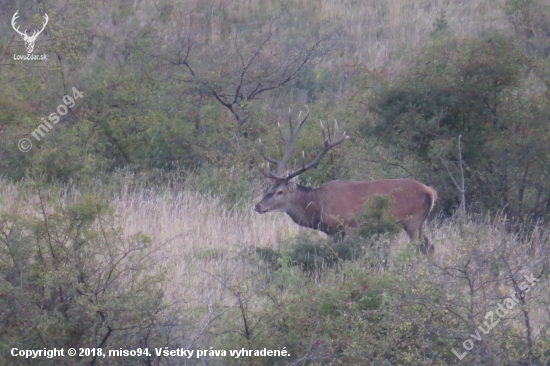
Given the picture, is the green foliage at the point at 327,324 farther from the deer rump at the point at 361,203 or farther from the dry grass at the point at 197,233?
the deer rump at the point at 361,203

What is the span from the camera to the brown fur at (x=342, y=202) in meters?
10.0

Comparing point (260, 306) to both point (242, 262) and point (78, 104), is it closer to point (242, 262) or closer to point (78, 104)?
point (242, 262)

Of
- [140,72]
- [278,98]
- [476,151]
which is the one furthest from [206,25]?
[476,151]

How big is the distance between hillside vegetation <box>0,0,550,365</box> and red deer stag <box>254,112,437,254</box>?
1.21ft

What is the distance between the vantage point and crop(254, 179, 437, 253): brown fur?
10047mm

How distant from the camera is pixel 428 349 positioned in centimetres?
598

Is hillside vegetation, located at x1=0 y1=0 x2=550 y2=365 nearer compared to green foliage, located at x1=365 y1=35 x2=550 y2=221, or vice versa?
hillside vegetation, located at x1=0 y1=0 x2=550 y2=365

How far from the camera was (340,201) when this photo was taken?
10.2 meters

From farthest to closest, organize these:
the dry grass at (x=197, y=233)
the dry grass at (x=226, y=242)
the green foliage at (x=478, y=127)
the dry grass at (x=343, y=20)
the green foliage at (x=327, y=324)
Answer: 1. the dry grass at (x=343, y=20)
2. the green foliage at (x=478, y=127)
3. the dry grass at (x=197, y=233)
4. the dry grass at (x=226, y=242)
5. the green foliage at (x=327, y=324)

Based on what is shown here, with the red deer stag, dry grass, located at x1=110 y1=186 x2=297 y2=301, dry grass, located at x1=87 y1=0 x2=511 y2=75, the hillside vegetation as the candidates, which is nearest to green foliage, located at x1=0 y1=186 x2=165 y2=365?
the hillside vegetation

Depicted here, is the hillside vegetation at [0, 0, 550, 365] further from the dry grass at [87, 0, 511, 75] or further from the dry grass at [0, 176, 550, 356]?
the dry grass at [87, 0, 511, 75]

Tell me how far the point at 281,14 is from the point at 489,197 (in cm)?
1800

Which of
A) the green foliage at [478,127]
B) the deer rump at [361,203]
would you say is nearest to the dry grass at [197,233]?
the deer rump at [361,203]

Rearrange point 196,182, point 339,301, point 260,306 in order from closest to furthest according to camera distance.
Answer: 1. point 339,301
2. point 260,306
3. point 196,182
